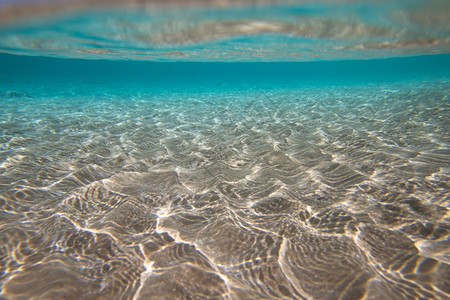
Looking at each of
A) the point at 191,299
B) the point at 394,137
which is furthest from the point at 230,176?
the point at 394,137

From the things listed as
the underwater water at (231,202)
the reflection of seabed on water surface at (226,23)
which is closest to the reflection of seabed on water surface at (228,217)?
the underwater water at (231,202)

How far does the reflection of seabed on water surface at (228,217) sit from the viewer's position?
8.43ft

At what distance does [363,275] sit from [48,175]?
6.54 meters

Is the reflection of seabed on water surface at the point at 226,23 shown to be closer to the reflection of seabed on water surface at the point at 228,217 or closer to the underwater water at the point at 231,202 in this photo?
the underwater water at the point at 231,202

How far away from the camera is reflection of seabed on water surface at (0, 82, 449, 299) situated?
101 inches

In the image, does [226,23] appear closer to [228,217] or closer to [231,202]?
[231,202]

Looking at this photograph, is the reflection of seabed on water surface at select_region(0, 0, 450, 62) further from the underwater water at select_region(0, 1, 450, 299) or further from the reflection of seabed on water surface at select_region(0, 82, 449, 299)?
the reflection of seabed on water surface at select_region(0, 82, 449, 299)

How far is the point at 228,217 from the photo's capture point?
372 cm

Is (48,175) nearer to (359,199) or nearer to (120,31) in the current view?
(359,199)

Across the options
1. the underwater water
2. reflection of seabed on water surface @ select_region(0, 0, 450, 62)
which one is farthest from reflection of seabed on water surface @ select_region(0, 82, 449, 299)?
reflection of seabed on water surface @ select_region(0, 0, 450, 62)

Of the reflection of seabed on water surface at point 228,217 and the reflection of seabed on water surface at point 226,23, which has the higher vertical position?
the reflection of seabed on water surface at point 226,23

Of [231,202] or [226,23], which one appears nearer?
[231,202]

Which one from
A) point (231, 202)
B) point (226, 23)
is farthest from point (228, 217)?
point (226, 23)

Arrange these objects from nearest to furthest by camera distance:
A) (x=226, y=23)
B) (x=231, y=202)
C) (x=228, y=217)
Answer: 1. (x=228, y=217)
2. (x=231, y=202)
3. (x=226, y=23)
